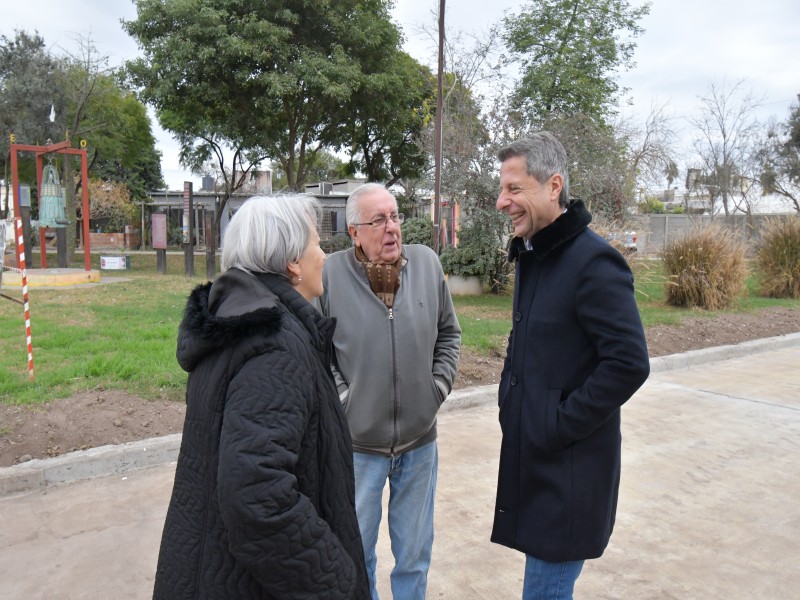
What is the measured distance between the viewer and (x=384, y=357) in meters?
2.54

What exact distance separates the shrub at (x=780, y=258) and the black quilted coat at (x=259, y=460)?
1474 centimetres

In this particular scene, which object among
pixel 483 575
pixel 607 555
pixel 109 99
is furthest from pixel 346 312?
pixel 109 99

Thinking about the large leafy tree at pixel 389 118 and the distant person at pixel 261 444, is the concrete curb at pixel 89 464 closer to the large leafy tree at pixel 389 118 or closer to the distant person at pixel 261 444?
the distant person at pixel 261 444

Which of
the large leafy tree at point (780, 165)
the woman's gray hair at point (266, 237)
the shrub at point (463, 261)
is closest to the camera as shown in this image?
the woman's gray hair at point (266, 237)

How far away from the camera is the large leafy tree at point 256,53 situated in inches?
620

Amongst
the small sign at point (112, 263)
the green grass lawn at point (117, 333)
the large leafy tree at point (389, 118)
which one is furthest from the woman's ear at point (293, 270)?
the small sign at point (112, 263)

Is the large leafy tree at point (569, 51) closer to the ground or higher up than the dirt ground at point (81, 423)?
higher up

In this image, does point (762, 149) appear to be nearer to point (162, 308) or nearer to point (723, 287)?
point (723, 287)

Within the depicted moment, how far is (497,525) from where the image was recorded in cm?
212

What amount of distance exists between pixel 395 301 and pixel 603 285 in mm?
942

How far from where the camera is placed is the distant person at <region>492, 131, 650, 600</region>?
1.90m

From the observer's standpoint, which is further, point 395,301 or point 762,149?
point 762,149

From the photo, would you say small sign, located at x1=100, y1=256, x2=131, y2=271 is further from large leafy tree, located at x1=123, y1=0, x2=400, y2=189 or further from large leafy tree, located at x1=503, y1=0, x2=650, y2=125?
large leafy tree, located at x1=503, y1=0, x2=650, y2=125

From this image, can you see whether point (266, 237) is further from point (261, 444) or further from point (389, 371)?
point (389, 371)
